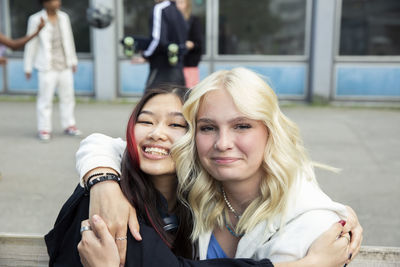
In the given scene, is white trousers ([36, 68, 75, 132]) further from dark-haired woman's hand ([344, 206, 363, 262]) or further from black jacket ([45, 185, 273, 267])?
dark-haired woman's hand ([344, 206, 363, 262])

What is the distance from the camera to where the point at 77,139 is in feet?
20.7

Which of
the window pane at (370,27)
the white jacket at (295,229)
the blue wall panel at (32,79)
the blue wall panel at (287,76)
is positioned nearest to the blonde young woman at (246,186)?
the white jacket at (295,229)

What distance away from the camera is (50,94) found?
6.26m

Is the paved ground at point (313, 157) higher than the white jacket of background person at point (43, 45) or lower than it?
lower

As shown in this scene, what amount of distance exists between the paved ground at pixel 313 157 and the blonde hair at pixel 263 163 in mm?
1731

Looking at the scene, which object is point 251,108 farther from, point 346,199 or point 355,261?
point 346,199

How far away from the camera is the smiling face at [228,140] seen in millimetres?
1777

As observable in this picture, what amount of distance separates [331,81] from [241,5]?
225 centimetres

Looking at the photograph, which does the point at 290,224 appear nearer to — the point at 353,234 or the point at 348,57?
the point at 353,234

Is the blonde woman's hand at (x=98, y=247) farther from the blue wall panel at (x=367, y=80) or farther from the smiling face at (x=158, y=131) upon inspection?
the blue wall panel at (x=367, y=80)

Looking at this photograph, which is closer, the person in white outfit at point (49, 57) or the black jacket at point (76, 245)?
the black jacket at point (76, 245)

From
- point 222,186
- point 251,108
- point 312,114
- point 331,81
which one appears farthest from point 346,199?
point 331,81

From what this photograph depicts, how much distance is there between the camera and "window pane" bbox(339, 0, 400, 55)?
30.5ft

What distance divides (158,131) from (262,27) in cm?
807
